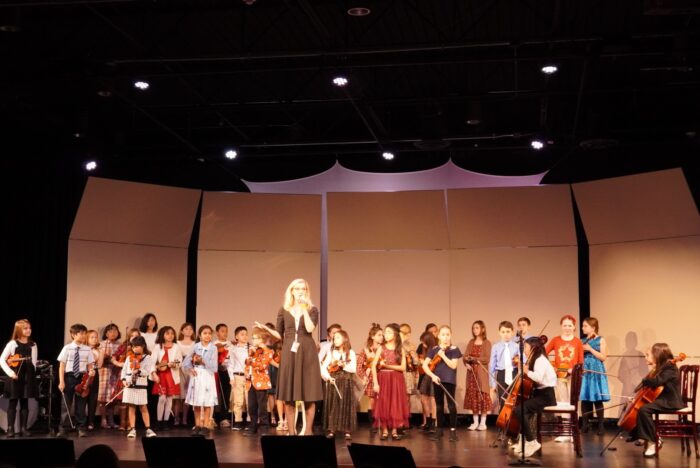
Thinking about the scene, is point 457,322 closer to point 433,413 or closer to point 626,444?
point 433,413

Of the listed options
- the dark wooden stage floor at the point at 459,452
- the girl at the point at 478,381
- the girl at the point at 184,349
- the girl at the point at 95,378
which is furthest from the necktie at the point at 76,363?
the girl at the point at 478,381

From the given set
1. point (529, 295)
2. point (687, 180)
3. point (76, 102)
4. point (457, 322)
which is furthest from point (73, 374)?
point (687, 180)

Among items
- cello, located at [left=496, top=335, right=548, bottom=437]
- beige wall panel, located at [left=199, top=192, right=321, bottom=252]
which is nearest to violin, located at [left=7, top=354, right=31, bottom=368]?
beige wall panel, located at [left=199, top=192, right=321, bottom=252]

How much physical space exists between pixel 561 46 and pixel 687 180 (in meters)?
Result: 3.93

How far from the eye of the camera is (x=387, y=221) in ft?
44.5

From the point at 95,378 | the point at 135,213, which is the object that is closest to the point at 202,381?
the point at 95,378

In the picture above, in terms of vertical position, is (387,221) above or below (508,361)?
above

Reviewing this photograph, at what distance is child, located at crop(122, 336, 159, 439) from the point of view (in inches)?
400

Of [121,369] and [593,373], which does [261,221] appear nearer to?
[121,369]

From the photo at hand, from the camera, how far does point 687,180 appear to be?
496 inches

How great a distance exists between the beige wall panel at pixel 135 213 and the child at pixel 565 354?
658cm

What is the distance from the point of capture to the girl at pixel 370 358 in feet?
A: 34.4

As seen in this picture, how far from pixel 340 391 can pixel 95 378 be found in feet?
11.7

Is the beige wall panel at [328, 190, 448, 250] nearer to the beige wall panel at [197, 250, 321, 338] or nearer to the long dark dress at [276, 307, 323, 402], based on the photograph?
the beige wall panel at [197, 250, 321, 338]
